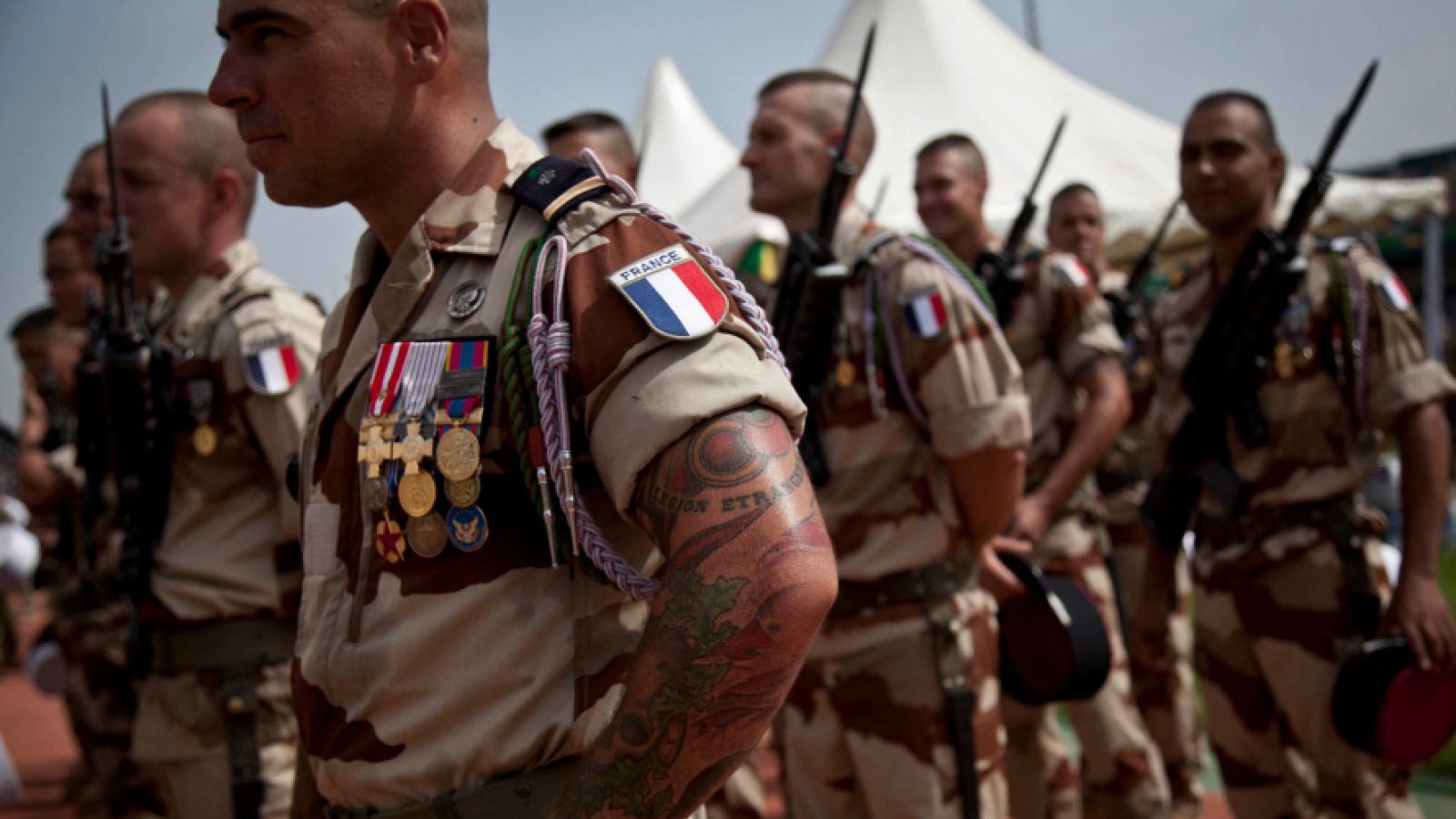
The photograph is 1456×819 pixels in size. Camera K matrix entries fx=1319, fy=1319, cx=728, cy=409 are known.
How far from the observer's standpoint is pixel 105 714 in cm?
388

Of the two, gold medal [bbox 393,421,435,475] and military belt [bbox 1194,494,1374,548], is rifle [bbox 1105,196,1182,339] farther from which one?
gold medal [bbox 393,421,435,475]

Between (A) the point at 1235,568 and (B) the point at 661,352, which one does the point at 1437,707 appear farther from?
(B) the point at 661,352

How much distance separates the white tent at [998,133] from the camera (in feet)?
34.4

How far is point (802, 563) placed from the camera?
120 cm

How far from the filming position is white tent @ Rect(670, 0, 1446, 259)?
34.4 feet

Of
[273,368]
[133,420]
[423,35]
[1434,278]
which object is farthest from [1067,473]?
[1434,278]

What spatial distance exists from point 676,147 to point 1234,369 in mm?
13005

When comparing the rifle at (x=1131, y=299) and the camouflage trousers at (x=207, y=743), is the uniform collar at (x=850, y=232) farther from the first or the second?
the rifle at (x=1131, y=299)

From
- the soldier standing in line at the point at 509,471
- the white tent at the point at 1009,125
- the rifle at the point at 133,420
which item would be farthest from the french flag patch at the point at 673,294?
the white tent at the point at 1009,125

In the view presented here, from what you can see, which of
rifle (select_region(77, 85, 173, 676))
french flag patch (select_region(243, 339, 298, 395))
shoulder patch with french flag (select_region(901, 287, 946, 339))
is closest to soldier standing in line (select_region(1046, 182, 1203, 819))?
shoulder patch with french flag (select_region(901, 287, 946, 339))

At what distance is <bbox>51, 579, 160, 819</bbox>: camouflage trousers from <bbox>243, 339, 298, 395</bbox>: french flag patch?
899 millimetres

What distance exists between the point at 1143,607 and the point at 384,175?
292 cm

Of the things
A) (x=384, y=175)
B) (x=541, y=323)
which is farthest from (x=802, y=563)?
(x=384, y=175)

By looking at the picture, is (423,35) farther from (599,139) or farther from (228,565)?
(599,139)
